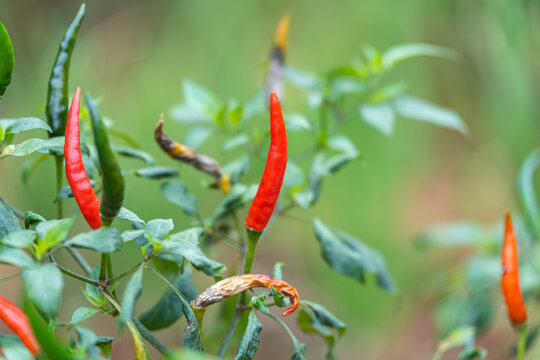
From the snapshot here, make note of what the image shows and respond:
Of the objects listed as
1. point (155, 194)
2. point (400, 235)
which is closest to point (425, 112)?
point (155, 194)

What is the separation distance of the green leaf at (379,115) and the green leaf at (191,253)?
0.33 metres

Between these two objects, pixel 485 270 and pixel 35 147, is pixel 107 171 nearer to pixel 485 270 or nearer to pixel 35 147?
pixel 35 147

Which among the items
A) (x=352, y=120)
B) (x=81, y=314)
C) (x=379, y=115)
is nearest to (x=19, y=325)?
(x=81, y=314)

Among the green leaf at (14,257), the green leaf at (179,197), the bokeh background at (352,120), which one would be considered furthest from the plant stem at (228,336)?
the bokeh background at (352,120)

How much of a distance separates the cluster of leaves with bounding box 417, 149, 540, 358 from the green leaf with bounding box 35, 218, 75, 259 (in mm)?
551

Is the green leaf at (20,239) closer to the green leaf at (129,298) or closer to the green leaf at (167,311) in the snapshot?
the green leaf at (129,298)

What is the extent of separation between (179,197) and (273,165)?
163 mm

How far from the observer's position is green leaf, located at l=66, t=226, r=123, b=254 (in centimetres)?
33

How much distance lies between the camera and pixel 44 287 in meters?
0.30

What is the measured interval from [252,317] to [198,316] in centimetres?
4

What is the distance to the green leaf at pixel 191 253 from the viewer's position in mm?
381

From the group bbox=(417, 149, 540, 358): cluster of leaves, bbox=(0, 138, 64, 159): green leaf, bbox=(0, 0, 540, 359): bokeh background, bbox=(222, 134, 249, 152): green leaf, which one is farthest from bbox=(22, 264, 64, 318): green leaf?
bbox=(0, 0, 540, 359): bokeh background

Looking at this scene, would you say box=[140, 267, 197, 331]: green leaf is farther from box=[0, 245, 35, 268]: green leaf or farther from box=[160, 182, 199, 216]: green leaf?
box=[0, 245, 35, 268]: green leaf

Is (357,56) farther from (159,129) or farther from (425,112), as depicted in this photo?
(159,129)
